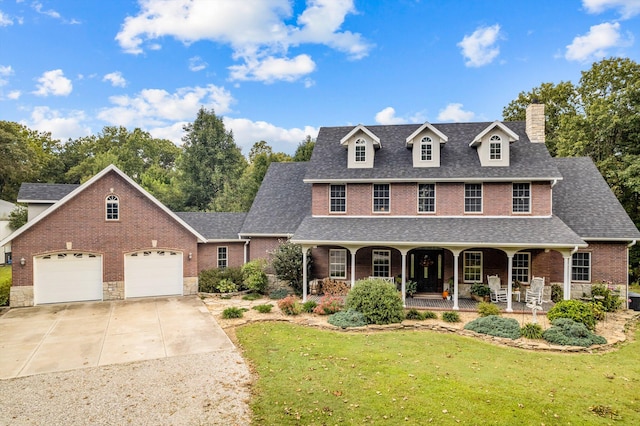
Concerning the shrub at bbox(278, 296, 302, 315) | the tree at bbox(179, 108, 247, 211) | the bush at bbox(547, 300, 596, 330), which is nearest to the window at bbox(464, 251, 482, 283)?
the bush at bbox(547, 300, 596, 330)

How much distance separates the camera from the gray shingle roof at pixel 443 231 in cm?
1517

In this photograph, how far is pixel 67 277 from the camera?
17.1m

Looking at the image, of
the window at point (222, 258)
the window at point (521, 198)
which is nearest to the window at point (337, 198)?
the window at point (222, 258)

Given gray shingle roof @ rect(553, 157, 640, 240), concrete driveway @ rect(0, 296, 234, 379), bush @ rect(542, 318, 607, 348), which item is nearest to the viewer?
concrete driveway @ rect(0, 296, 234, 379)

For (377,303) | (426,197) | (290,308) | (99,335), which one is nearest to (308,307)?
(290,308)

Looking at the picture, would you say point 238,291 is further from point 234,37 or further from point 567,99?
point 567,99

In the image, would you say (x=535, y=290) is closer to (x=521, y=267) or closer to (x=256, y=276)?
(x=521, y=267)

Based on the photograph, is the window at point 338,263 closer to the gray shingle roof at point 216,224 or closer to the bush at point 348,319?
the bush at point 348,319

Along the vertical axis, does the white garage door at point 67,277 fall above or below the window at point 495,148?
below

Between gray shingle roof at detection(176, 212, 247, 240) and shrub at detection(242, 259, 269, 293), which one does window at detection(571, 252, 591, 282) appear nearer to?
shrub at detection(242, 259, 269, 293)

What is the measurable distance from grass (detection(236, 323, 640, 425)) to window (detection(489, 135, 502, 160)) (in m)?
→ 9.71

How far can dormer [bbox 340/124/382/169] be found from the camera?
62.8ft

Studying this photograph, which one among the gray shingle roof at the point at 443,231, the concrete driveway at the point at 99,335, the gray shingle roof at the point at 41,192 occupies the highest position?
the gray shingle roof at the point at 41,192

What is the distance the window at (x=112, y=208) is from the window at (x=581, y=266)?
75.5 ft
